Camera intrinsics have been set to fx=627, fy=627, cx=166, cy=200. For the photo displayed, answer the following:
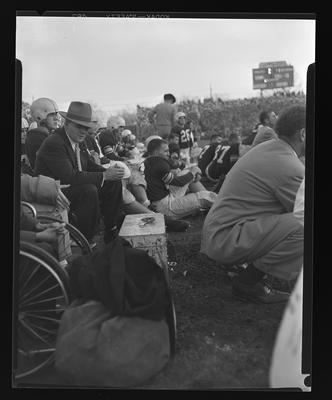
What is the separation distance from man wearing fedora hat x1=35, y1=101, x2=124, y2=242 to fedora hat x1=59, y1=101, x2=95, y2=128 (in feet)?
0.09

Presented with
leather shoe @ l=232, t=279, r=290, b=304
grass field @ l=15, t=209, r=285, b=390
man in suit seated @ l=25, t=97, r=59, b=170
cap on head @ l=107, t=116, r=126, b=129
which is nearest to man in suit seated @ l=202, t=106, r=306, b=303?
leather shoe @ l=232, t=279, r=290, b=304

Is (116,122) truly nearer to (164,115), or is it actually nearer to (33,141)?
(164,115)

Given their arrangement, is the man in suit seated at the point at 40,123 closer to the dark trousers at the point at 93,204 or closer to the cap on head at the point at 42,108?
the cap on head at the point at 42,108

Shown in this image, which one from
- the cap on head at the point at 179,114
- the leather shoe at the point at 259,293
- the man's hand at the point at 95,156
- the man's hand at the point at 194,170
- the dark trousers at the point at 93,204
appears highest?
the cap on head at the point at 179,114

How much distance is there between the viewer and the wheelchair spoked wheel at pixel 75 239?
404 centimetres

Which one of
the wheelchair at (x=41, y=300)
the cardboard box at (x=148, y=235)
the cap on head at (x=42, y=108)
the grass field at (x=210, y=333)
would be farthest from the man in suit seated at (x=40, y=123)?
the grass field at (x=210, y=333)

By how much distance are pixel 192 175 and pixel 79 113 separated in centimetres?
83

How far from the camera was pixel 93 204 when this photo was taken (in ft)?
13.3

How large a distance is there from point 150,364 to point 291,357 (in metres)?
0.92

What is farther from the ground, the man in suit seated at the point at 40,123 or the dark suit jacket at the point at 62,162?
the man in suit seated at the point at 40,123

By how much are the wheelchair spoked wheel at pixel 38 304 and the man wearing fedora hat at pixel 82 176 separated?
13.0 inches

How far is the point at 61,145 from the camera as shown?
404 cm

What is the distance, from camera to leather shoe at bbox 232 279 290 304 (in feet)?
13.3

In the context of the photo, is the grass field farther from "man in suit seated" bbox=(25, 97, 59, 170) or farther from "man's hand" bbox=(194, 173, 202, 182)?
"man in suit seated" bbox=(25, 97, 59, 170)
